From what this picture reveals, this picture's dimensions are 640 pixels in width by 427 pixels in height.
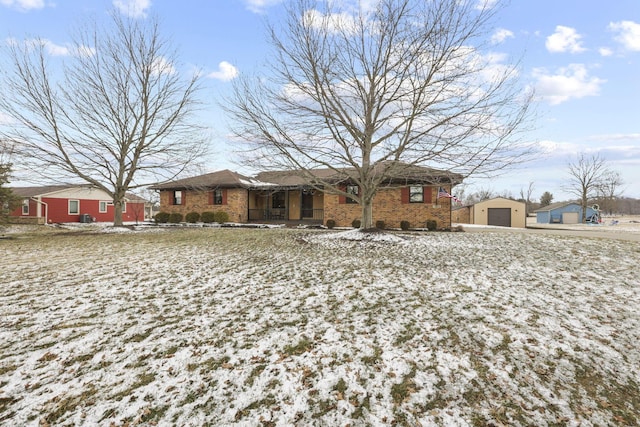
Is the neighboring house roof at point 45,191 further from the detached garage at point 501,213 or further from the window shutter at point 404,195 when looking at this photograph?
the detached garage at point 501,213

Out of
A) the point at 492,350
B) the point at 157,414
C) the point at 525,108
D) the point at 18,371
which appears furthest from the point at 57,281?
the point at 525,108

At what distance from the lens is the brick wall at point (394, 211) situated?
57.4 ft

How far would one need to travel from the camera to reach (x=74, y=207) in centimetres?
2903

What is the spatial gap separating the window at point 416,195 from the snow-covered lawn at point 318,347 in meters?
11.5

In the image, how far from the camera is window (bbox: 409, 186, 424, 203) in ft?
58.6

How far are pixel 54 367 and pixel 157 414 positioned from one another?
1.48 metres

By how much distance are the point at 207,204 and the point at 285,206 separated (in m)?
6.02

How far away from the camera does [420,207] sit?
17.8 meters

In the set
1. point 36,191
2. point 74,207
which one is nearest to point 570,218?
point 74,207

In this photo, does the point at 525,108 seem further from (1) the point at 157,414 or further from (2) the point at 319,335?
(1) the point at 157,414

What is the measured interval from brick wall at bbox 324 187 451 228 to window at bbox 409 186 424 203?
0.27 m

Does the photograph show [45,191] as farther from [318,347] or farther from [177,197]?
[318,347]

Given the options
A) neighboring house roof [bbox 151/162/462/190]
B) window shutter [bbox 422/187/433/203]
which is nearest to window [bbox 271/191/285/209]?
neighboring house roof [bbox 151/162/462/190]

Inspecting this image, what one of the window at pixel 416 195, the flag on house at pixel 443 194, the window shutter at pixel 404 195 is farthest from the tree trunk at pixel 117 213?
the flag on house at pixel 443 194
